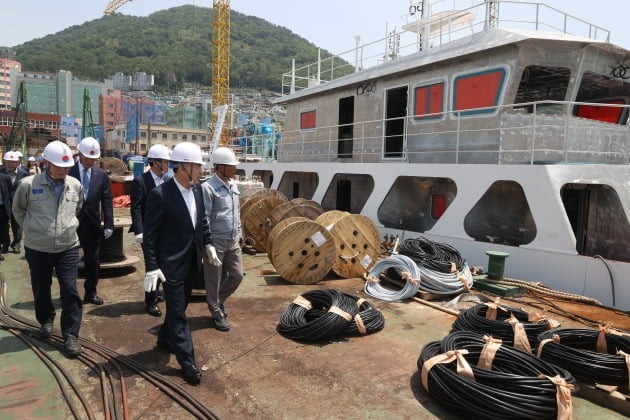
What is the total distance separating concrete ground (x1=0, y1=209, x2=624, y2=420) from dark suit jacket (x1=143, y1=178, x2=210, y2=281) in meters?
0.99

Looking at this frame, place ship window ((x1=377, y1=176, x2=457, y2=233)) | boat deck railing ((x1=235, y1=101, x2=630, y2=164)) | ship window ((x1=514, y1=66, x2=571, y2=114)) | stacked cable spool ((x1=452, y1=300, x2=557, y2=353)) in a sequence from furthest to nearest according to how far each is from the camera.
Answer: ship window ((x1=377, y1=176, x2=457, y2=233)) < ship window ((x1=514, y1=66, x2=571, y2=114)) < boat deck railing ((x1=235, y1=101, x2=630, y2=164)) < stacked cable spool ((x1=452, y1=300, x2=557, y2=353))

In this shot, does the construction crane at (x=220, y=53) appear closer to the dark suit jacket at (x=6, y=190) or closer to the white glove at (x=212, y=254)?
the dark suit jacket at (x=6, y=190)

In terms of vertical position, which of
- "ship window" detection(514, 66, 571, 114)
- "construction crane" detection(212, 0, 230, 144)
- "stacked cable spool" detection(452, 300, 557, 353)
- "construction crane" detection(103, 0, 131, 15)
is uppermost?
"construction crane" detection(103, 0, 131, 15)

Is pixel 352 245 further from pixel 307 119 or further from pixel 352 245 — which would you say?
pixel 307 119

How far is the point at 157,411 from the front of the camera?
3.31m

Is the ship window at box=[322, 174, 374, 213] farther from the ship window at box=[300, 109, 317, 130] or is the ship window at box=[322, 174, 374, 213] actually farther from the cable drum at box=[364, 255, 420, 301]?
the cable drum at box=[364, 255, 420, 301]

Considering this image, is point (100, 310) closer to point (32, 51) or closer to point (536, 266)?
point (536, 266)

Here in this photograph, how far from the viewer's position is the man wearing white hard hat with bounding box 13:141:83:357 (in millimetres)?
4246

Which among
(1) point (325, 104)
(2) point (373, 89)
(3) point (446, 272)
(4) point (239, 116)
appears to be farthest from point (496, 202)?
(4) point (239, 116)

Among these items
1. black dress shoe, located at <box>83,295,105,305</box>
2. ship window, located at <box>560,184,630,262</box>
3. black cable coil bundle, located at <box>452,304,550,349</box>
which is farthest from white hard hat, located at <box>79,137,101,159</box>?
ship window, located at <box>560,184,630,262</box>

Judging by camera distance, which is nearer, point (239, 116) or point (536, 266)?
point (536, 266)

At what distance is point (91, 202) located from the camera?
5.50 meters

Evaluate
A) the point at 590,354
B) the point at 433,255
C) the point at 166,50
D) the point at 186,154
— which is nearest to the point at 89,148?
the point at 186,154

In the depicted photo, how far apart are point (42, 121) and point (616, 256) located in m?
91.7
